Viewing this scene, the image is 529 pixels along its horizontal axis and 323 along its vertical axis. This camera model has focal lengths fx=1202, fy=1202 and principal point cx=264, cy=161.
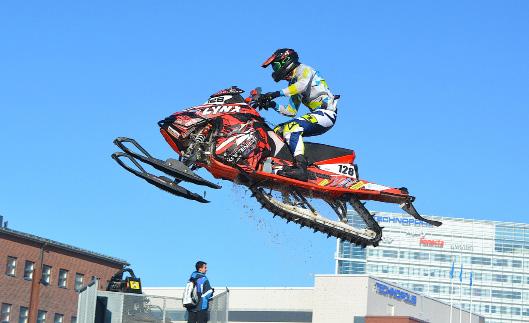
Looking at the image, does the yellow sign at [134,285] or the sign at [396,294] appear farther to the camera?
the sign at [396,294]

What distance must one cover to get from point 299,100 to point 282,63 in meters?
1.06

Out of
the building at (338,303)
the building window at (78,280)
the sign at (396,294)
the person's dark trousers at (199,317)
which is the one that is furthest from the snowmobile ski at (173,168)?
the sign at (396,294)

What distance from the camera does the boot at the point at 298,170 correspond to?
2772 centimetres

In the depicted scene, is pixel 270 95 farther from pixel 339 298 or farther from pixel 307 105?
pixel 339 298

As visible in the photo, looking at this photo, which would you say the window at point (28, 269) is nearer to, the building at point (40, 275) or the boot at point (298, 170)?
the building at point (40, 275)

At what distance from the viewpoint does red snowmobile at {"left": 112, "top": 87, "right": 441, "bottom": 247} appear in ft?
86.4

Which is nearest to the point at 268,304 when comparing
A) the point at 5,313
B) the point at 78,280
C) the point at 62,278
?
the point at 78,280

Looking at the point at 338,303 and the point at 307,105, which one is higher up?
the point at 338,303

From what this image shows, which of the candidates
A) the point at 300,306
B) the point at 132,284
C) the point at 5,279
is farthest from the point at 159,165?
the point at 300,306

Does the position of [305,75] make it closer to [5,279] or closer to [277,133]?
[277,133]

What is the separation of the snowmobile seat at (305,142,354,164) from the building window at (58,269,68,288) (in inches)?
2270

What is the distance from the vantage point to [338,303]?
111 metres

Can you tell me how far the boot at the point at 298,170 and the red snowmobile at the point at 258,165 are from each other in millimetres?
119

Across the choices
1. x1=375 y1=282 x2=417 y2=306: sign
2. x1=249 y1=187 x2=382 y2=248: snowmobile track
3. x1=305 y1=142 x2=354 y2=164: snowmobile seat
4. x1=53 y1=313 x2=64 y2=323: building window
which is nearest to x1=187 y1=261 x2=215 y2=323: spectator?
x1=249 y1=187 x2=382 y2=248: snowmobile track
